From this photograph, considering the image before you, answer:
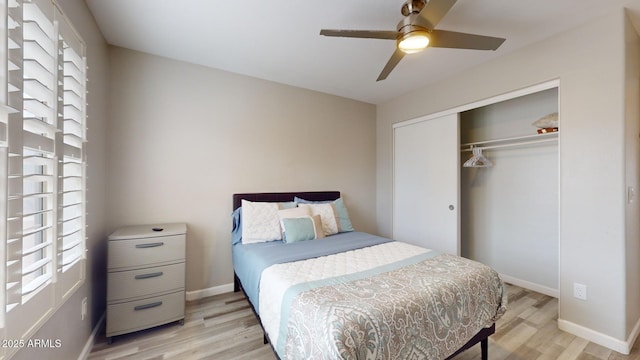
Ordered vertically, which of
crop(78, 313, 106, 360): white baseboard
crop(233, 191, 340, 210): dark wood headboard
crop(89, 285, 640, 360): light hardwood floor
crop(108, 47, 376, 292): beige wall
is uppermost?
crop(108, 47, 376, 292): beige wall

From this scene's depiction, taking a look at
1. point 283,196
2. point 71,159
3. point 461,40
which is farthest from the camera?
point 283,196

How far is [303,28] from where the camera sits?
205 cm

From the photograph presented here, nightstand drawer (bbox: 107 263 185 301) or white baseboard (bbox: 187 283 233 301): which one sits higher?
nightstand drawer (bbox: 107 263 185 301)

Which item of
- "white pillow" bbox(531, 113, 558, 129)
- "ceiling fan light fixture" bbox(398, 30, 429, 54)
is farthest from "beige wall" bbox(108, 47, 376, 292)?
"white pillow" bbox(531, 113, 558, 129)

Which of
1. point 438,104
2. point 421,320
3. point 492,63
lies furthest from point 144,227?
point 492,63

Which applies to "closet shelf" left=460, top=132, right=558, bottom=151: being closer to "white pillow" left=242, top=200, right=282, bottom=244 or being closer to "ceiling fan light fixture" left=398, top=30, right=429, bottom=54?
"ceiling fan light fixture" left=398, top=30, right=429, bottom=54

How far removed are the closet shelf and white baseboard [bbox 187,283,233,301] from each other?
342 centimetres

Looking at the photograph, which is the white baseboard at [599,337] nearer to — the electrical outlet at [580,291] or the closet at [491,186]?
the electrical outlet at [580,291]

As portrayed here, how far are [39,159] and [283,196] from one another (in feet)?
6.98

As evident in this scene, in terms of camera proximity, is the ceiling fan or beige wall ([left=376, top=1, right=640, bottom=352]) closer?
the ceiling fan

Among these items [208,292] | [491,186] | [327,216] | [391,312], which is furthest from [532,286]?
[208,292]

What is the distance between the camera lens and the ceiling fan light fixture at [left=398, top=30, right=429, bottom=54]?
1537 mm

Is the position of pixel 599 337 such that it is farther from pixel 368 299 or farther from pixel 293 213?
pixel 293 213

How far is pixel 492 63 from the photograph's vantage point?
2.58m
